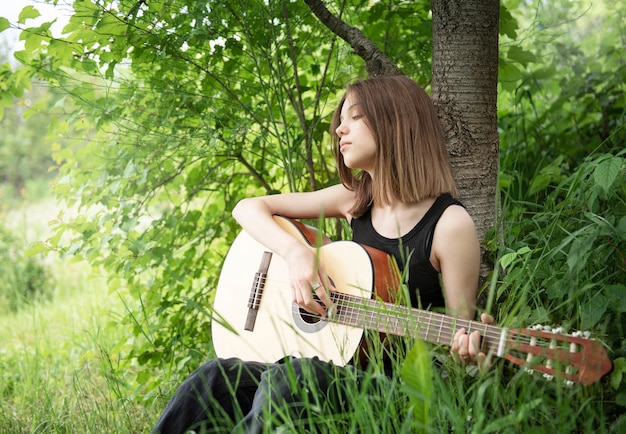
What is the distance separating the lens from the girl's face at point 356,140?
2.28 metres

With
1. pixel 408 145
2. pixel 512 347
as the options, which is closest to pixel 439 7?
pixel 408 145

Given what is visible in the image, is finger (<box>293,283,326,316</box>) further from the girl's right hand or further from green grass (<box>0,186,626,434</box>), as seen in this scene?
green grass (<box>0,186,626,434</box>)

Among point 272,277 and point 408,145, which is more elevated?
point 408,145

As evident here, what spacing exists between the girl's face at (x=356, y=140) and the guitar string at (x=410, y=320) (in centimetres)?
48

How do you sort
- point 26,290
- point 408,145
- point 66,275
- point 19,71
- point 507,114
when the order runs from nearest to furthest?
point 408,145
point 19,71
point 507,114
point 26,290
point 66,275

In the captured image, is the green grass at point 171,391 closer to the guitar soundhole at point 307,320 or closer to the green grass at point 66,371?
the green grass at point 66,371

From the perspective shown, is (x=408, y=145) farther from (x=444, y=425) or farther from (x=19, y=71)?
(x=19, y=71)

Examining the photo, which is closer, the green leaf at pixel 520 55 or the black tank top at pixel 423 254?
the black tank top at pixel 423 254

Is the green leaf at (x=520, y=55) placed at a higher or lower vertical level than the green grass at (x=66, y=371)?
higher

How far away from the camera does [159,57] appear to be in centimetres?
259

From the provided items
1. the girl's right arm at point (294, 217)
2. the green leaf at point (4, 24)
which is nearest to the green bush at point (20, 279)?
the green leaf at point (4, 24)

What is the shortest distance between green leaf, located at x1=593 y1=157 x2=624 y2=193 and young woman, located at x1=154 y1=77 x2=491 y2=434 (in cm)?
41

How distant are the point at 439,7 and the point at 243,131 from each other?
3.20 ft

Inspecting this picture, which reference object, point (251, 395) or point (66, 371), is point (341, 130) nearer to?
point (251, 395)
